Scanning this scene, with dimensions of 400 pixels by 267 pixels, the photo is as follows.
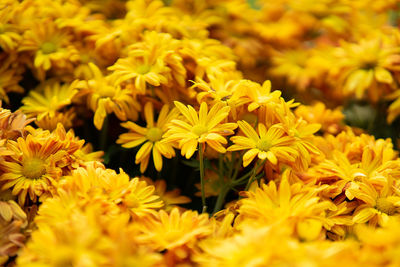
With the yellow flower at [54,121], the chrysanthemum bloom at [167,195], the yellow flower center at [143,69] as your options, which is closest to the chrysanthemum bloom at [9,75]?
the yellow flower at [54,121]

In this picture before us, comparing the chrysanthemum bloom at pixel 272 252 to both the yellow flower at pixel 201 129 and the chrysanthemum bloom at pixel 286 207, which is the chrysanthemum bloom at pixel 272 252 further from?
the yellow flower at pixel 201 129

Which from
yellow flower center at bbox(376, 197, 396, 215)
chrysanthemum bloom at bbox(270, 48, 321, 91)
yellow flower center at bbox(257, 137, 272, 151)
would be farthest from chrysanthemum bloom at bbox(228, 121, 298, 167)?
chrysanthemum bloom at bbox(270, 48, 321, 91)

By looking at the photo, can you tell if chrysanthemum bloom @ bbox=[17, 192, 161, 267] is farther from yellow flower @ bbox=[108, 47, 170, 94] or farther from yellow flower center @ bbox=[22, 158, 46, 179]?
yellow flower @ bbox=[108, 47, 170, 94]

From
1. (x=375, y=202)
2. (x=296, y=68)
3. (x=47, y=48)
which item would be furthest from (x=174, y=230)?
(x=296, y=68)

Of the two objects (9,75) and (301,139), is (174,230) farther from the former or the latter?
(9,75)

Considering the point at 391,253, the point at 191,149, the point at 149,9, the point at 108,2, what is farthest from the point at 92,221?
the point at 108,2

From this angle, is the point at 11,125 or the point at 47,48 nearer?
the point at 11,125
